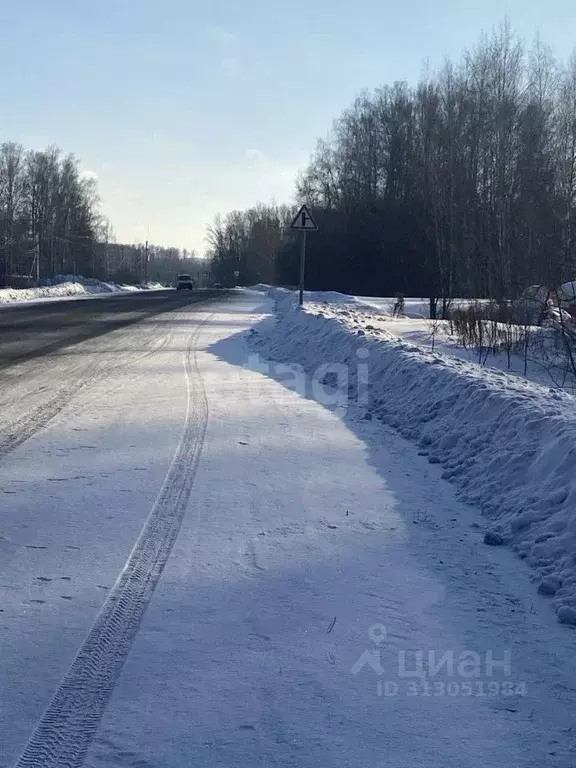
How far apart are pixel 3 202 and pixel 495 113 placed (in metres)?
65.1

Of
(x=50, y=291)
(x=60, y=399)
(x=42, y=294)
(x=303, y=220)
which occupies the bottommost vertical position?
(x=60, y=399)

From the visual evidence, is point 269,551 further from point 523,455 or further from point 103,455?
point 103,455

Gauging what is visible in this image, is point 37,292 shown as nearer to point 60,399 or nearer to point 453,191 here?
point 453,191

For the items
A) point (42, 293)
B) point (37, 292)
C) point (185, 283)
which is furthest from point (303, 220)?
point (185, 283)

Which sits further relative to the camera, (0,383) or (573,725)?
(0,383)

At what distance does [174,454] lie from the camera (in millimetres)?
7531

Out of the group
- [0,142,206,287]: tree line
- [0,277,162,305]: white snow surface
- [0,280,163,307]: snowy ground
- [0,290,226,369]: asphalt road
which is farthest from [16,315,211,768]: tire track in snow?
[0,142,206,287]: tree line

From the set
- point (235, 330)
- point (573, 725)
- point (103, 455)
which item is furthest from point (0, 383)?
point (235, 330)

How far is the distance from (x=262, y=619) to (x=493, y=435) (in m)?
3.66

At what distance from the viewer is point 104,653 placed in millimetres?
3615

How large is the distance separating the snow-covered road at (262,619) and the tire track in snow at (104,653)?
0.04ft

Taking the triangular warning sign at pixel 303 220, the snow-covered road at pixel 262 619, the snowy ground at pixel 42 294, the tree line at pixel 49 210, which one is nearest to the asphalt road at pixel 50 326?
the triangular warning sign at pixel 303 220

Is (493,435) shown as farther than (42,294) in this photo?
No

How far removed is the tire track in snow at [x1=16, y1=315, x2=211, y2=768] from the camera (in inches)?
115
